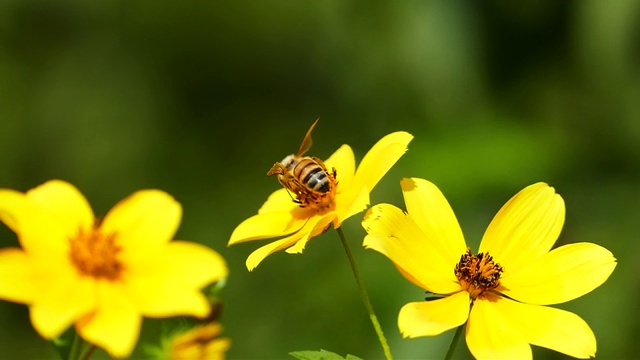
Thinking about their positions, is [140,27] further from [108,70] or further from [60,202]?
[60,202]

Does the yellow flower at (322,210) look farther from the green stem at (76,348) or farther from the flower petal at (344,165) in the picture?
the green stem at (76,348)

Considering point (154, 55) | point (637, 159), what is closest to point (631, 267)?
point (637, 159)

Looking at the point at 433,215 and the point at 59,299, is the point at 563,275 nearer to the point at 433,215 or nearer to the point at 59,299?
the point at 433,215

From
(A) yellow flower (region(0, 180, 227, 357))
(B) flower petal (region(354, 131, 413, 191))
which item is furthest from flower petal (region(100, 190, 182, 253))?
(B) flower petal (region(354, 131, 413, 191))

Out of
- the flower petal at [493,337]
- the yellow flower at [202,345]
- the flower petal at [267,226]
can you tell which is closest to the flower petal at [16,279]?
the yellow flower at [202,345]

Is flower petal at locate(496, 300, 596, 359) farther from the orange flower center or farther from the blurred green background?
the blurred green background

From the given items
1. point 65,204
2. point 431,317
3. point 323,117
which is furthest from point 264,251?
point 323,117

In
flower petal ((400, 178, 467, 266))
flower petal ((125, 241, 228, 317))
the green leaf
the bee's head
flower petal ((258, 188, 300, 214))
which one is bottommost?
flower petal ((125, 241, 228, 317))
